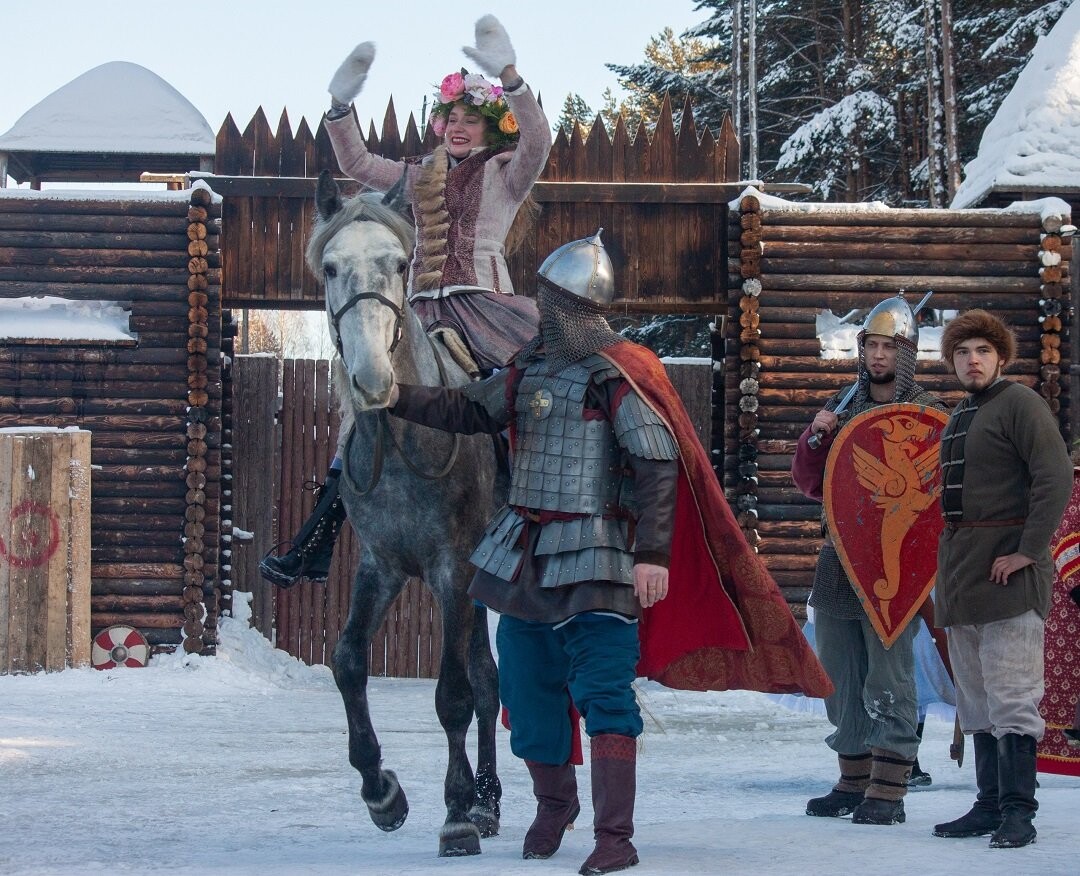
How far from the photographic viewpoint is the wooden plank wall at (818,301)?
36.0 ft

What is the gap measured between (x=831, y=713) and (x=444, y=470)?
76.9 inches

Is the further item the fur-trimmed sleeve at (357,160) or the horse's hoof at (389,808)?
the fur-trimmed sleeve at (357,160)

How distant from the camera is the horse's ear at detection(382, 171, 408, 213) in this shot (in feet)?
15.8

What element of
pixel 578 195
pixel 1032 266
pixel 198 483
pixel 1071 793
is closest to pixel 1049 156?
pixel 1032 266

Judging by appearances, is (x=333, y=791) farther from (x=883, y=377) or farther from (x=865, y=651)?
(x=883, y=377)

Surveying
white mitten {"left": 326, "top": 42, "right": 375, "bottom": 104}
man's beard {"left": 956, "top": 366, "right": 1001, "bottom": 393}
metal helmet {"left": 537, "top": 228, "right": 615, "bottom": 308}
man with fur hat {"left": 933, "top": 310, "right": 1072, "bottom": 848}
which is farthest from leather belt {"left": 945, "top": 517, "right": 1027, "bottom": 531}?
white mitten {"left": 326, "top": 42, "right": 375, "bottom": 104}

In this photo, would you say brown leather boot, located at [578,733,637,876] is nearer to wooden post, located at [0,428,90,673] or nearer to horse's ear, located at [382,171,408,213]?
horse's ear, located at [382,171,408,213]

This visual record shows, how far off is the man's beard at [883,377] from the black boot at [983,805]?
4.99 feet

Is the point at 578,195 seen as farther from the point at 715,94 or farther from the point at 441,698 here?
the point at 715,94

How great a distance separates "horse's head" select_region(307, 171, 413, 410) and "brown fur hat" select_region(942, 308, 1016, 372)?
1.84 meters

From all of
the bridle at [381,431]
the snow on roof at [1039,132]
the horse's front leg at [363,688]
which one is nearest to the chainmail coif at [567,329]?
the bridle at [381,431]

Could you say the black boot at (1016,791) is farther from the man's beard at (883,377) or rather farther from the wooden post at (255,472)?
the wooden post at (255,472)

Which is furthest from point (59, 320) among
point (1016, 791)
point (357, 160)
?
point (1016, 791)

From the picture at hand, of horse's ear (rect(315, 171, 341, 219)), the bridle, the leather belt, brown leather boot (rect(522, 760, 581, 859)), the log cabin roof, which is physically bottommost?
brown leather boot (rect(522, 760, 581, 859))
